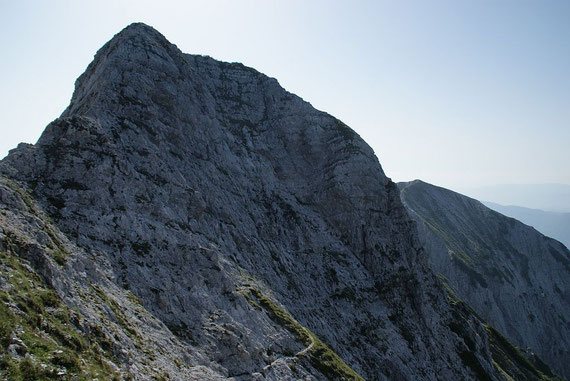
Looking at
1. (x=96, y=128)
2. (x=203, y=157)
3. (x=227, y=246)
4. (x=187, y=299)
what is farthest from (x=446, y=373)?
(x=96, y=128)

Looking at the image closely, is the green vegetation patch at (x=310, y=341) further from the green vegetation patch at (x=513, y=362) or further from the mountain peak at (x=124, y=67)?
the green vegetation patch at (x=513, y=362)

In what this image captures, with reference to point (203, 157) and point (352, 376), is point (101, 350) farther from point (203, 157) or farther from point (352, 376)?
point (203, 157)

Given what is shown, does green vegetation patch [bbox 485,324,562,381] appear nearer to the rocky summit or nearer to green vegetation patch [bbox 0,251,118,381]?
the rocky summit

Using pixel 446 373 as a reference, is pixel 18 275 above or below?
above

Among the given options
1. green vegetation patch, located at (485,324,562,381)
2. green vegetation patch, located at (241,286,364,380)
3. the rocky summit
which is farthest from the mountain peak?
green vegetation patch, located at (485,324,562,381)

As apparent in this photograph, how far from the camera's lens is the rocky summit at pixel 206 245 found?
3344cm

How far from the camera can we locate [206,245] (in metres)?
61.7

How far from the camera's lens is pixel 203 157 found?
8169cm

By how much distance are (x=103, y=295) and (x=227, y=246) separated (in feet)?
104

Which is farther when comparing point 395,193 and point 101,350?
point 395,193

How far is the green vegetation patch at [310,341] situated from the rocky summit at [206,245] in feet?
0.96

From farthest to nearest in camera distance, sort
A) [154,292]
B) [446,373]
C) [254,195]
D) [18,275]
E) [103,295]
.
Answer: [254,195] → [446,373] → [154,292] → [103,295] → [18,275]

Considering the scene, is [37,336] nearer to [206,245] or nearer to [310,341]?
[206,245]

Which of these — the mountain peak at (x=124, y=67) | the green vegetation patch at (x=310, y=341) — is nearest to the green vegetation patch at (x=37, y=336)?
the green vegetation patch at (x=310, y=341)
